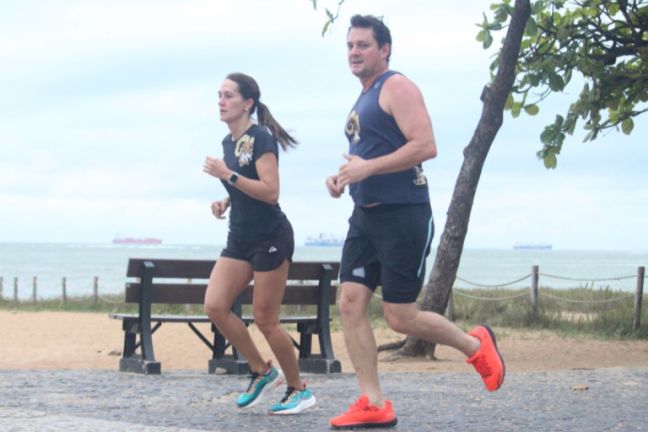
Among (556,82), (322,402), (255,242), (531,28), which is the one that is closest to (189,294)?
(322,402)

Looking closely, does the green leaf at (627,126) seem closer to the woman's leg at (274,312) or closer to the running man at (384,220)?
the woman's leg at (274,312)

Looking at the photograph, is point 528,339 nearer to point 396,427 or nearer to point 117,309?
point 396,427

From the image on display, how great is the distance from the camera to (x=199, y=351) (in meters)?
16.7

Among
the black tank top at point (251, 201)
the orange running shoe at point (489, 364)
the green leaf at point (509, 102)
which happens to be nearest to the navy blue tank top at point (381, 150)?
the orange running shoe at point (489, 364)

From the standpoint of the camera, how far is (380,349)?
48.7 ft

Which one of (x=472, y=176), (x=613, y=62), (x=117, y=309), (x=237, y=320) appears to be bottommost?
(x=117, y=309)

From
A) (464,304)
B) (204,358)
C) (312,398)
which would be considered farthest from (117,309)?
(312,398)

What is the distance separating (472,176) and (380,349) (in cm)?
257

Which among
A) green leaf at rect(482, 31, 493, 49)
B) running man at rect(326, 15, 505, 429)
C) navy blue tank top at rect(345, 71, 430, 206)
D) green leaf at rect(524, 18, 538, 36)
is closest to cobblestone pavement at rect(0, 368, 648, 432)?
running man at rect(326, 15, 505, 429)

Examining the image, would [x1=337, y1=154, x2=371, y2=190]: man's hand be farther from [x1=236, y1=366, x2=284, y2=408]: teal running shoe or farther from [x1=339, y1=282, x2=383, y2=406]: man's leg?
[x1=236, y1=366, x2=284, y2=408]: teal running shoe

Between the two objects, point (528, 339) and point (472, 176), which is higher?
point (472, 176)

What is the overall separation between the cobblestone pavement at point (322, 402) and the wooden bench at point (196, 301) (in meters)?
0.33

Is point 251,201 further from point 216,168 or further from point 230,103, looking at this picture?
point 230,103

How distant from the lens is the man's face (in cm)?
616
